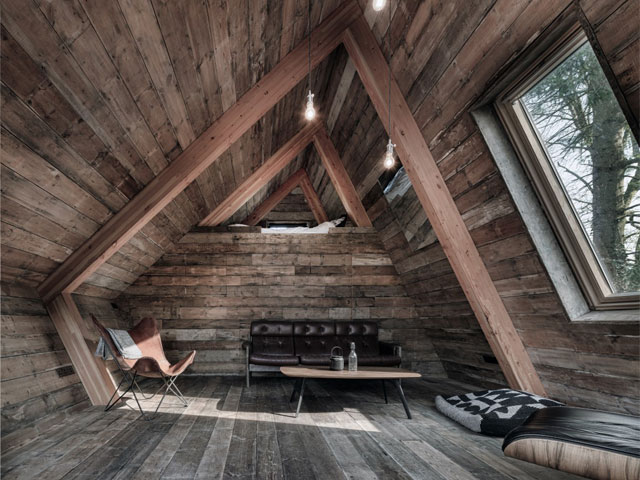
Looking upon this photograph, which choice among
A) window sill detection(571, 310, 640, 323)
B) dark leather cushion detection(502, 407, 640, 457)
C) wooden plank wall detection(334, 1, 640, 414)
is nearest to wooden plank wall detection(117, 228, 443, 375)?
wooden plank wall detection(334, 1, 640, 414)

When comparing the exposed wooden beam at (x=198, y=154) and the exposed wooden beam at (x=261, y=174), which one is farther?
the exposed wooden beam at (x=261, y=174)

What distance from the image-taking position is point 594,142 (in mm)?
2053

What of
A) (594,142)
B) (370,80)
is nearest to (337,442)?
(594,142)

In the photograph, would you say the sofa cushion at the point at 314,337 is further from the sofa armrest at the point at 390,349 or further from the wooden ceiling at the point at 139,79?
the wooden ceiling at the point at 139,79

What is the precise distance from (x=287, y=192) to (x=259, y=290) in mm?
1988

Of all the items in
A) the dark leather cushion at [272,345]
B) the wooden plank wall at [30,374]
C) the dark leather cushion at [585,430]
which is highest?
the dark leather cushion at [272,345]

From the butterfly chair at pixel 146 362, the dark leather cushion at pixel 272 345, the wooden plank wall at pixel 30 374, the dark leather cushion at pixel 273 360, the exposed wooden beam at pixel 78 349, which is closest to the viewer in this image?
the wooden plank wall at pixel 30 374

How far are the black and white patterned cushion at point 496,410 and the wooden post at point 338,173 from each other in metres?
2.87

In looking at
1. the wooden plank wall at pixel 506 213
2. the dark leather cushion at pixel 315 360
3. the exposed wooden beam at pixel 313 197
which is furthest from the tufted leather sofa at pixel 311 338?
the wooden plank wall at pixel 506 213

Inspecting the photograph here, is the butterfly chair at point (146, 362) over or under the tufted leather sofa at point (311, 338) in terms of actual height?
under

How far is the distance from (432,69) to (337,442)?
2474 millimetres

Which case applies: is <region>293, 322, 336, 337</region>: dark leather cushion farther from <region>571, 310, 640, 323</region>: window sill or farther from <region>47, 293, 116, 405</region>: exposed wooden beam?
<region>571, 310, 640, 323</region>: window sill

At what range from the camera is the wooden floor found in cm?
202

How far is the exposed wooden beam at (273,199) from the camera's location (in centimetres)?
647
